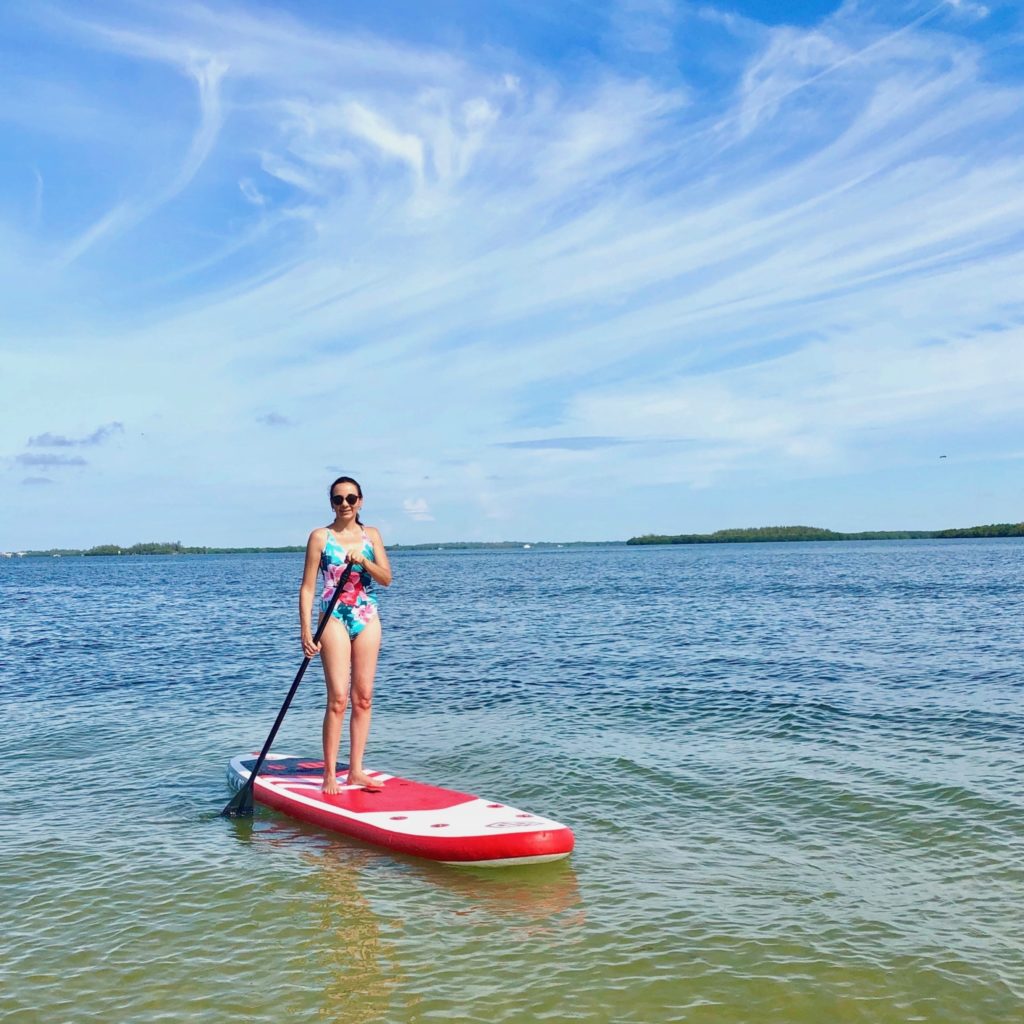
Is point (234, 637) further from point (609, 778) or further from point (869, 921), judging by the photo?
point (869, 921)

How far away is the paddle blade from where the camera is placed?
9.39 meters

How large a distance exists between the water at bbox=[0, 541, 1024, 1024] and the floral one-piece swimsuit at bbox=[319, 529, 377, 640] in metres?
2.04

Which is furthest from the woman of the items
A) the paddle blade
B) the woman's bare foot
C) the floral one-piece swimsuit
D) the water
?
the water

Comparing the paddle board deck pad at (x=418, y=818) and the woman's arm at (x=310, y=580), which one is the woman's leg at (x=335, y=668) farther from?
the paddle board deck pad at (x=418, y=818)

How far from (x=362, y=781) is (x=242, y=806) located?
1254 mm

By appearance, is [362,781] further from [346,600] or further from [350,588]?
[350,588]

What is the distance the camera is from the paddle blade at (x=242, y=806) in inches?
370

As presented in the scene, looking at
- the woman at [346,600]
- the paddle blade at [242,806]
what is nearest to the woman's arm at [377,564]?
the woman at [346,600]

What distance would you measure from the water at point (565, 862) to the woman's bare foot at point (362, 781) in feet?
2.49

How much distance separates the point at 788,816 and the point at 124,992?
6.22 m

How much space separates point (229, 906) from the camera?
7.04 meters

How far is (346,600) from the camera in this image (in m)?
8.53

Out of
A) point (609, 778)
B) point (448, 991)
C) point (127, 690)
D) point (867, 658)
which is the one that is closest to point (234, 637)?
point (127, 690)

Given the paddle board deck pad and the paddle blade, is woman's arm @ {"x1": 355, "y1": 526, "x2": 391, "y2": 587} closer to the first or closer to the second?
the paddle board deck pad
